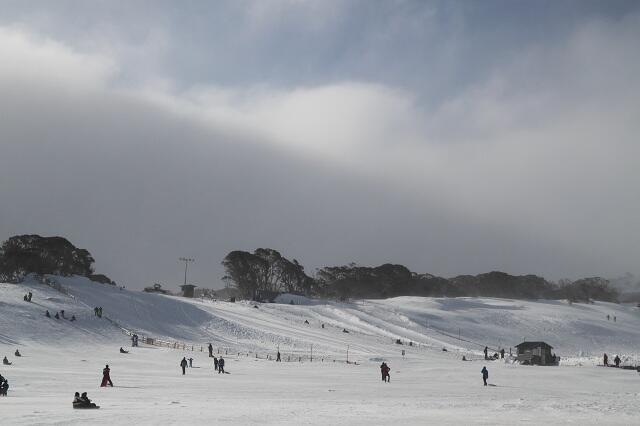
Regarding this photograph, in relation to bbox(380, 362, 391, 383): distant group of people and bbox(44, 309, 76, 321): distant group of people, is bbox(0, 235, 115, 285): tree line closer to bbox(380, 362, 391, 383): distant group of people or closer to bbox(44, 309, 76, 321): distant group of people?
bbox(44, 309, 76, 321): distant group of people

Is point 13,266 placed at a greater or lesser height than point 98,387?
greater

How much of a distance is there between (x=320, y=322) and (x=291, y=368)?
131ft

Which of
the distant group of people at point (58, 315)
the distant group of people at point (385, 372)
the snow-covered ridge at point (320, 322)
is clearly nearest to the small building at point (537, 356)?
the snow-covered ridge at point (320, 322)

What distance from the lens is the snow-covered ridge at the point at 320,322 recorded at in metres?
60.1

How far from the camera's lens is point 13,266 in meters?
90.2

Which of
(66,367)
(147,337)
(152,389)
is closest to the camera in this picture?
(152,389)

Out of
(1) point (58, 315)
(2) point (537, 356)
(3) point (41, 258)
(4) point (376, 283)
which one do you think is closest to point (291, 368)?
(1) point (58, 315)

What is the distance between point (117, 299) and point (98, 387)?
51.5 meters

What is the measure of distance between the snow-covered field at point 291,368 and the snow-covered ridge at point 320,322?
1.03 feet

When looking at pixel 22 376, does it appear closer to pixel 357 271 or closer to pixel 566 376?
pixel 566 376

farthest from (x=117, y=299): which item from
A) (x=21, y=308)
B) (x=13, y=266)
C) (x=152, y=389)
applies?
(x=152, y=389)

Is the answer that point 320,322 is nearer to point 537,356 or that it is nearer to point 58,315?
point 537,356

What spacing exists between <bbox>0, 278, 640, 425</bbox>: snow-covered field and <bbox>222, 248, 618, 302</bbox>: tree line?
2790cm

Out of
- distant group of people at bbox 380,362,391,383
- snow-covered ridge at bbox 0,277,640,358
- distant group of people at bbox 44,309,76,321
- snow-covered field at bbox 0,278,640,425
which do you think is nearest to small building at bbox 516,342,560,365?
snow-covered field at bbox 0,278,640,425
